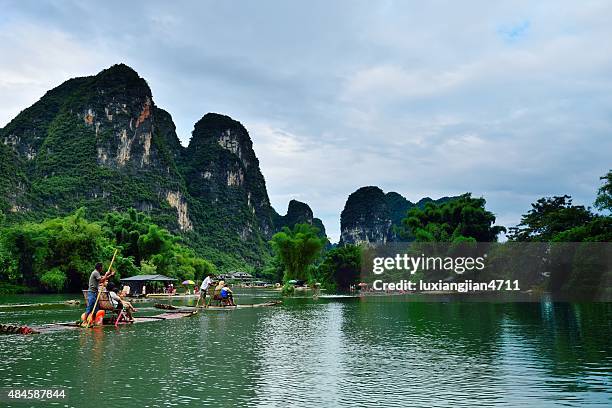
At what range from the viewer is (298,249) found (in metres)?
85.5

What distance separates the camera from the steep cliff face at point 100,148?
140375 millimetres

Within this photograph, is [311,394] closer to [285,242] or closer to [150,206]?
[285,242]

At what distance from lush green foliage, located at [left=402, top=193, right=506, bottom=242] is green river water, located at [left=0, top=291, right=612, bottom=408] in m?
52.5

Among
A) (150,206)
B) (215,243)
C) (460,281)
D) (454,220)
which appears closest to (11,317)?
(460,281)

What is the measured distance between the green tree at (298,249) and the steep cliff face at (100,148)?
60868mm

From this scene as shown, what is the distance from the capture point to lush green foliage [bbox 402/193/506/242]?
234 ft

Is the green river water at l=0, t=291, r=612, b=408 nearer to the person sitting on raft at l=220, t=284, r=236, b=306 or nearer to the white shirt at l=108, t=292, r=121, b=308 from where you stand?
the white shirt at l=108, t=292, r=121, b=308

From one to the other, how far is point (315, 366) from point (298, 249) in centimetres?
7395

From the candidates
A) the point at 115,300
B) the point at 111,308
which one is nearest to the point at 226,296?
the point at 115,300

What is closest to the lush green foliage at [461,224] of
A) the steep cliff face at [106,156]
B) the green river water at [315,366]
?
the green river water at [315,366]

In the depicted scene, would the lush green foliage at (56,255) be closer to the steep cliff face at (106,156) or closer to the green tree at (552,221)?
the green tree at (552,221)

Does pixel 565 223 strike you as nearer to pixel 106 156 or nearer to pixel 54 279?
pixel 54 279

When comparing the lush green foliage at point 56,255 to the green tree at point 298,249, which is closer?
the lush green foliage at point 56,255

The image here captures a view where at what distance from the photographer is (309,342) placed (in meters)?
15.7
